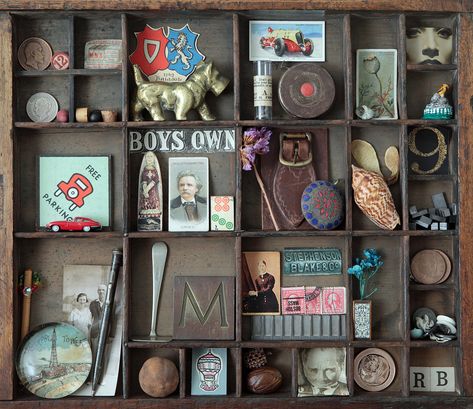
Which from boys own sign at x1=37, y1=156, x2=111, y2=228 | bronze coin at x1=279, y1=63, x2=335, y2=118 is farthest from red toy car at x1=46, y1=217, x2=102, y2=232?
bronze coin at x1=279, y1=63, x2=335, y2=118

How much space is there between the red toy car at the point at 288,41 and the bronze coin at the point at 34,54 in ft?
3.24

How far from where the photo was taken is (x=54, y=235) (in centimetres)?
297

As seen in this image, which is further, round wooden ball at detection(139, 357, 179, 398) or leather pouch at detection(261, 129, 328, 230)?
leather pouch at detection(261, 129, 328, 230)

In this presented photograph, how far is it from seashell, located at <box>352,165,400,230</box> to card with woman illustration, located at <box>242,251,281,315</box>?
0.46 m

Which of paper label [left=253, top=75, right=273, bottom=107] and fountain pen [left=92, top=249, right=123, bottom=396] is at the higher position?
paper label [left=253, top=75, right=273, bottom=107]

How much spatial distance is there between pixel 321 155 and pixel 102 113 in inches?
39.9

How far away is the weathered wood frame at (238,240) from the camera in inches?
116

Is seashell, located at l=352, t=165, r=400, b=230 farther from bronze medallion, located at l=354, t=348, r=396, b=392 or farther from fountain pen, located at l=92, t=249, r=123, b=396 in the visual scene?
fountain pen, located at l=92, t=249, r=123, b=396

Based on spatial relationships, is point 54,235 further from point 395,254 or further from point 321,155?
point 395,254

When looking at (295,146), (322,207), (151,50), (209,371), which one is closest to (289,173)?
(295,146)

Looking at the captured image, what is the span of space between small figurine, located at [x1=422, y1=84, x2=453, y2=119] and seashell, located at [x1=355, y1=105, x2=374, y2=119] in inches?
9.7

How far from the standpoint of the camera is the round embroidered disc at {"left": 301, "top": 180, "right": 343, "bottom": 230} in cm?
299

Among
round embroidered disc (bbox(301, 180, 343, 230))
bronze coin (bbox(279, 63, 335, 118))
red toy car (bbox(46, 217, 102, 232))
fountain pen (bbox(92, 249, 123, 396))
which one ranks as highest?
bronze coin (bbox(279, 63, 335, 118))

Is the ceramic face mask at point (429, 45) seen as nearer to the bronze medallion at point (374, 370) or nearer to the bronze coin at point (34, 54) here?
the bronze medallion at point (374, 370)
